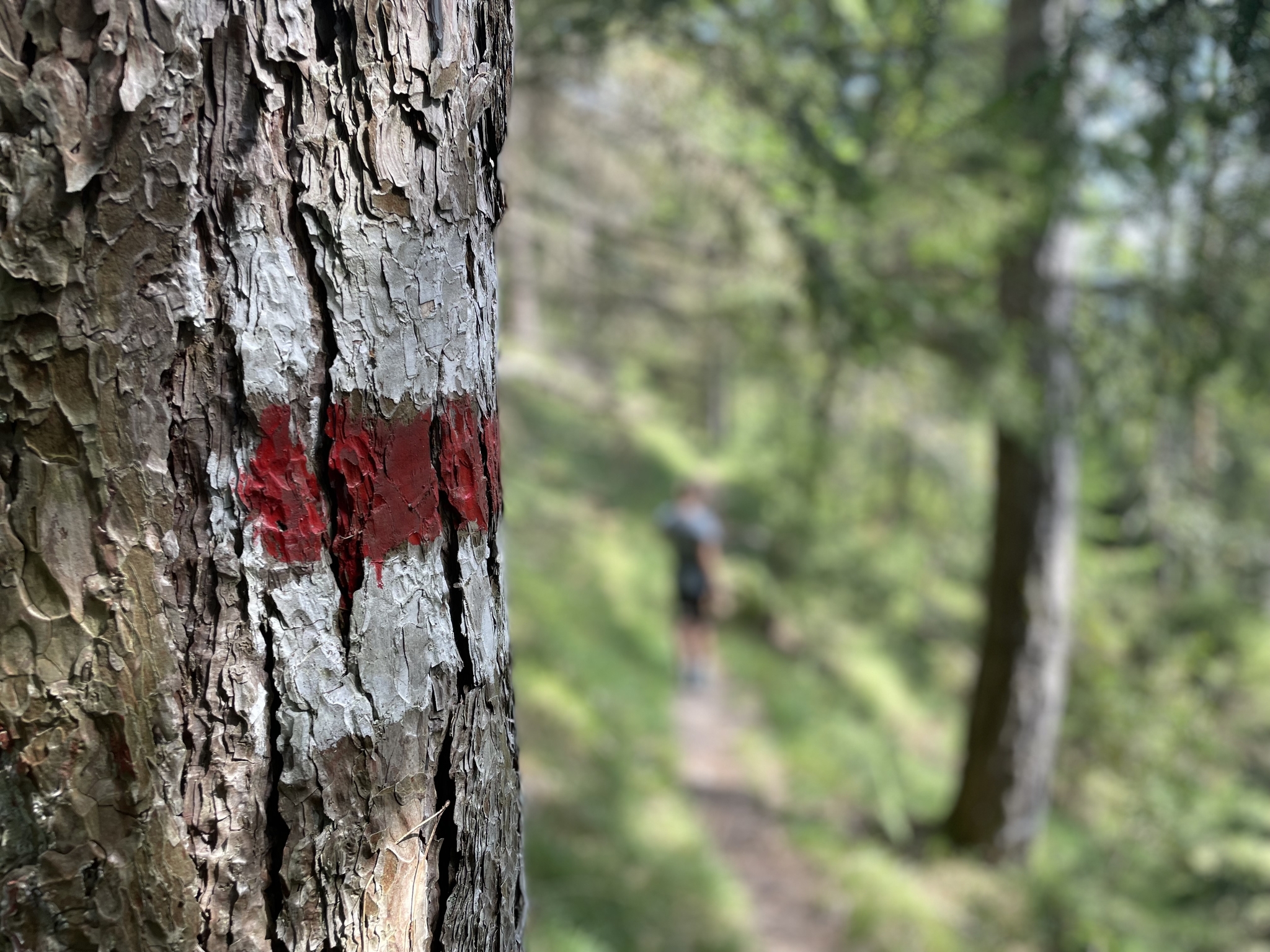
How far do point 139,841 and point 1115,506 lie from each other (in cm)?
940

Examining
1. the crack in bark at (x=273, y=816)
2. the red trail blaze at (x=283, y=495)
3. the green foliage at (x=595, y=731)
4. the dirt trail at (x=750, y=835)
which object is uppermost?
the red trail blaze at (x=283, y=495)

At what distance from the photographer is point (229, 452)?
954 millimetres

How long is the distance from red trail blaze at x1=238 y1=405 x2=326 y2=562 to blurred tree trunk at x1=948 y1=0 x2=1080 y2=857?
4689mm

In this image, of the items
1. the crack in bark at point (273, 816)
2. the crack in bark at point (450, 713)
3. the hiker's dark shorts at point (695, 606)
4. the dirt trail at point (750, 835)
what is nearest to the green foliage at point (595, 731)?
the dirt trail at point (750, 835)

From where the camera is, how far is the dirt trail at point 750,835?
560 centimetres

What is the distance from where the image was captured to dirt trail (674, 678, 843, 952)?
5.60 meters

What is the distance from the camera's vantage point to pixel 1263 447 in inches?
411

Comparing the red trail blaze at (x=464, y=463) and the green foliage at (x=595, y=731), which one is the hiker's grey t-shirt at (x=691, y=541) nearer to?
the green foliage at (x=595, y=731)

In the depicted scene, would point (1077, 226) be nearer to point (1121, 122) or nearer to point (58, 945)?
point (1121, 122)

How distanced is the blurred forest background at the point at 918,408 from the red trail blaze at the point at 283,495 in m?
2.04

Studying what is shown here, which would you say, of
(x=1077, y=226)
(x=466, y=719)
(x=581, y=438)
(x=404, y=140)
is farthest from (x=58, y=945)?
(x=581, y=438)

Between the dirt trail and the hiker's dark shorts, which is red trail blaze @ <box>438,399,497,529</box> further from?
the hiker's dark shorts

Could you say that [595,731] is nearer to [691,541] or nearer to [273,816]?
[691,541]

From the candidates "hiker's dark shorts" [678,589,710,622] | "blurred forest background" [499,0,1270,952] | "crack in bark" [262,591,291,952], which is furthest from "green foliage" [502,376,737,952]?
"crack in bark" [262,591,291,952]
